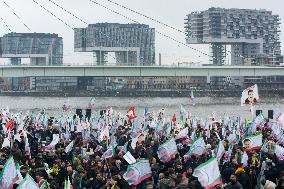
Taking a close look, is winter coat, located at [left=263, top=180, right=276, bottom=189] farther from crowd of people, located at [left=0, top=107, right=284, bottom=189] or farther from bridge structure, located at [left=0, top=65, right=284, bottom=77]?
bridge structure, located at [left=0, top=65, right=284, bottom=77]

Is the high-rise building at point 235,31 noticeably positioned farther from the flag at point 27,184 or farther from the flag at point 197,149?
the flag at point 27,184

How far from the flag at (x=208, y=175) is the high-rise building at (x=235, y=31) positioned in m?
159

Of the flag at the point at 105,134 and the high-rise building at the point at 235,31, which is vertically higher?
the high-rise building at the point at 235,31

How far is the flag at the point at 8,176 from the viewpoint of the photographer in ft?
36.1

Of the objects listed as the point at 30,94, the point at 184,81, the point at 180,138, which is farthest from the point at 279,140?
the point at 184,81

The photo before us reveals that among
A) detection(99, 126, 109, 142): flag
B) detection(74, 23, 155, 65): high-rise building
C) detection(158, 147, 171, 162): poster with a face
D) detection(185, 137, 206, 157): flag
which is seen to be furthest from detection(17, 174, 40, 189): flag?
detection(74, 23, 155, 65): high-rise building

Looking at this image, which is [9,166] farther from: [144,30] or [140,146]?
[144,30]

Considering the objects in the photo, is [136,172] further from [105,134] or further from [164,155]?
[105,134]

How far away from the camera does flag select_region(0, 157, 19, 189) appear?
11.0 m

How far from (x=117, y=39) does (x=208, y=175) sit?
17612 cm

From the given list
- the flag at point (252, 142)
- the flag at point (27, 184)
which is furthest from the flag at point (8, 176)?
the flag at point (252, 142)

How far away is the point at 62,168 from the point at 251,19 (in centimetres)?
17986

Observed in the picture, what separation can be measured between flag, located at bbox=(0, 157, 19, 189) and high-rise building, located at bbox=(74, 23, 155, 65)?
16914cm

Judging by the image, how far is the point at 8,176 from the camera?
11086 millimetres
